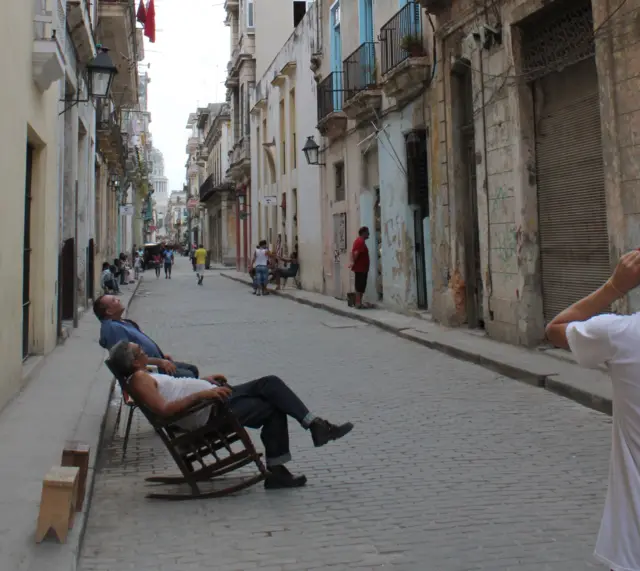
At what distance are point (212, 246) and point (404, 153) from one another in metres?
48.2

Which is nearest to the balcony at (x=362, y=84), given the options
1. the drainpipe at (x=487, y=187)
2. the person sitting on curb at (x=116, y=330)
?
the drainpipe at (x=487, y=187)

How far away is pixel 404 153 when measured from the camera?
587 inches

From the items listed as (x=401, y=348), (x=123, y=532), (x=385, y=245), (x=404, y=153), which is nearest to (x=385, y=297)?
(x=385, y=245)

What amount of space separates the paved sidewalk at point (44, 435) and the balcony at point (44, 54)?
11.1ft

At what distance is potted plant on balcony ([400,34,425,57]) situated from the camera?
43.9 feet

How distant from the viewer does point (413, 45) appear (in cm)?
1341

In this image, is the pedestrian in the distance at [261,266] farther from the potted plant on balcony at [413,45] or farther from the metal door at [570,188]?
the metal door at [570,188]

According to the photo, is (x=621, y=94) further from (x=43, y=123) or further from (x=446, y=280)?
(x=43, y=123)

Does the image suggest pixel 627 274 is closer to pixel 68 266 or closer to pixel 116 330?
pixel 116 330

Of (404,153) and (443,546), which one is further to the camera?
(404,153)

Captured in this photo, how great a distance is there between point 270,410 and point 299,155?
65.9 feet

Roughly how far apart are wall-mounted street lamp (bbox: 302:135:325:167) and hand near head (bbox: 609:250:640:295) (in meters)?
18.6

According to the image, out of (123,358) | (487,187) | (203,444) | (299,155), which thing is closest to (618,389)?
(203,444)

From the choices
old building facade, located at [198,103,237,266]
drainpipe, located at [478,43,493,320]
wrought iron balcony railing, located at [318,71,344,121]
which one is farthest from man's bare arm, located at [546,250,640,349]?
old building facade, located at [198,103,237,266]
